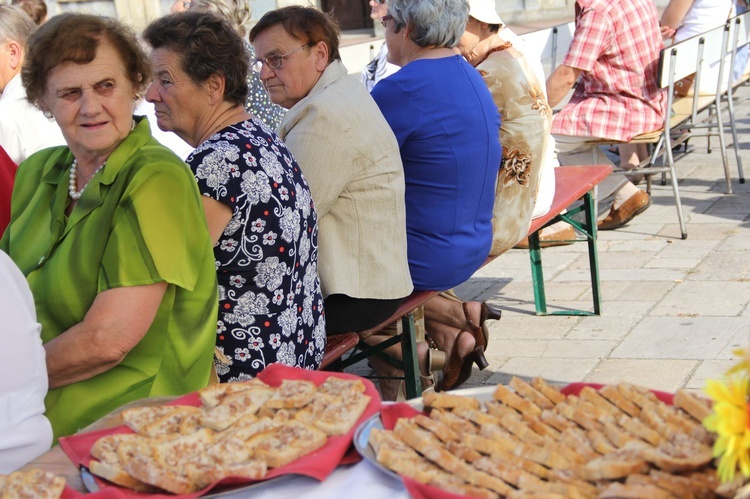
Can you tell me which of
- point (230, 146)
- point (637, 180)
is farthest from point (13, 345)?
point (637, 180)

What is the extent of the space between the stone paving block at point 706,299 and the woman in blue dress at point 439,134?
1.69 meters

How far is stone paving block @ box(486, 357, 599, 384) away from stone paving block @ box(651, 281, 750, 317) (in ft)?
2.61

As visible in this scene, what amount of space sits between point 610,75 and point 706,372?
278 centimetres

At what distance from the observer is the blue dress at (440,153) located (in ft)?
12.7

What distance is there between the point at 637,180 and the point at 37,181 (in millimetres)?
6179

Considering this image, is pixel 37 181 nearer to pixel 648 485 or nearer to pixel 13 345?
pixel 13 345

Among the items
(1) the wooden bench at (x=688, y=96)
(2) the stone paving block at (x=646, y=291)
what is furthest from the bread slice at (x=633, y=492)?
(1) the wooden bench at (x=688, y=96)

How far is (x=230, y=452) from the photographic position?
1.82 m

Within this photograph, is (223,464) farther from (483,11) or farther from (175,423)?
(483,11)

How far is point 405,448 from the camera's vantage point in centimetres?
178

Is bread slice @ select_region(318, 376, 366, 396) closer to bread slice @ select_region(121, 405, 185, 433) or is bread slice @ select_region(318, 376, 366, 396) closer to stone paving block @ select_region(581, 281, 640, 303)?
bread slice @ select_region(121, 405, 185, 433)

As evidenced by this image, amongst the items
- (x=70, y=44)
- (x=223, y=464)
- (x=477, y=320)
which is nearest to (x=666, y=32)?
(x=477, y=320)

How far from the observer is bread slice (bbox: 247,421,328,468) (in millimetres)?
1802

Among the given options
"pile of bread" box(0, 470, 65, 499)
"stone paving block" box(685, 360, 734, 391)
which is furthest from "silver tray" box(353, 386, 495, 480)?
"stone paving block" box(685, 360, 734, 391)
